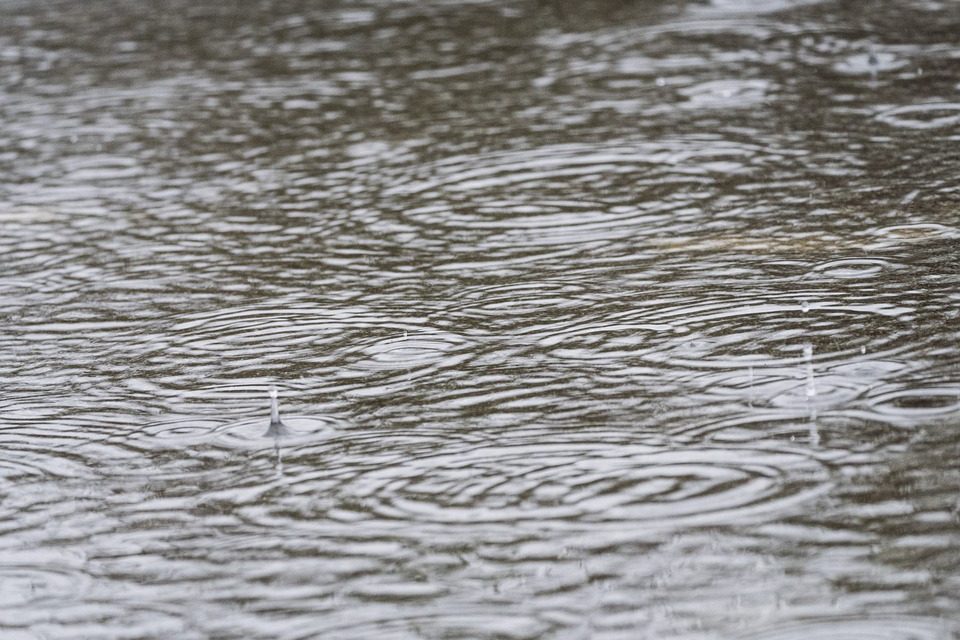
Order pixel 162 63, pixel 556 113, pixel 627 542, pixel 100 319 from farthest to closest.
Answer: pixel 162 63 < pixel 556 113 < pixel 100 319 < pixel 627 542

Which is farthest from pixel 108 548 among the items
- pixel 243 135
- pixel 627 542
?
pixel 243 135

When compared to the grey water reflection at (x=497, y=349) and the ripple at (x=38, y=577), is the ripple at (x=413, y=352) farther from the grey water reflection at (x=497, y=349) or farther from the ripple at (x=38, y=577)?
the ripple at (x=38, y=577)

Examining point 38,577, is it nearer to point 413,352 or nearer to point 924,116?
point 413,352

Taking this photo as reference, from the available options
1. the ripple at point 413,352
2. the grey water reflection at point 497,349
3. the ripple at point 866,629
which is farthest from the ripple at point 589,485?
the ripple at point 413,352

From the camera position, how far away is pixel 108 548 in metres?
3.48

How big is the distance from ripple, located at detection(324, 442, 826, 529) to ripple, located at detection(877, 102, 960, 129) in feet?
12.5

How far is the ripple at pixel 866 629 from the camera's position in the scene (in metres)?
2.79

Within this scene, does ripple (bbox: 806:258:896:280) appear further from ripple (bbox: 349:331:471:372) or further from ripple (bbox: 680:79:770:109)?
ripple (bbox: 680:79:770:109)

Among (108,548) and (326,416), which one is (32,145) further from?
(108,548)

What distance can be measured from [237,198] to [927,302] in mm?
3227

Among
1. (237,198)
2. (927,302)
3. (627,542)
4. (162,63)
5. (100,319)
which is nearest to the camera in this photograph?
(627,542)

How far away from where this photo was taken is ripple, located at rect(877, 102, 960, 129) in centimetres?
704

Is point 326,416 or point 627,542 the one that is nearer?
point 627,542

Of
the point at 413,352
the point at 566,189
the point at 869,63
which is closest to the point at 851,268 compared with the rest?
the point at 413,352
